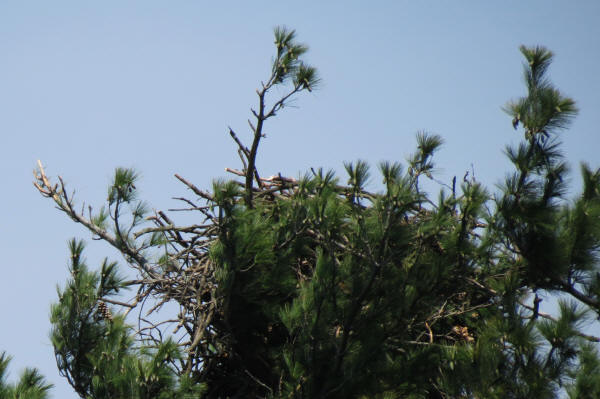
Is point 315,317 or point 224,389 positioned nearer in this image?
point 315,317

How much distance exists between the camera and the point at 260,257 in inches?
237

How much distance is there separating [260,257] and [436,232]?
3.23 ft

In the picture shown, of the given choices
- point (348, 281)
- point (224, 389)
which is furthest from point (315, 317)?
point (224, 389)

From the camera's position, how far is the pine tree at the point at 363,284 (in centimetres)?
552

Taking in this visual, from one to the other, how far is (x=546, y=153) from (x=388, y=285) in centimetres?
109

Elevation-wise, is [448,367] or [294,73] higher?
[294,73]

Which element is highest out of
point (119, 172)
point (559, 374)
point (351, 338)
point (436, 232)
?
point (119, 172)

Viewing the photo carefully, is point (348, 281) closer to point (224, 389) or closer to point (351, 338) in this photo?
point (351, 338)

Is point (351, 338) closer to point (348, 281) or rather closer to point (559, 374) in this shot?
point (348, 281)

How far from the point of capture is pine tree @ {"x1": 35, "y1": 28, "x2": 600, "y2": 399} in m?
5.52

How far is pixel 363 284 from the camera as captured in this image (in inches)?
226

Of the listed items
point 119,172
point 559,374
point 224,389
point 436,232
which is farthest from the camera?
point 224,389

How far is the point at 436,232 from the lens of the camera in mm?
5789

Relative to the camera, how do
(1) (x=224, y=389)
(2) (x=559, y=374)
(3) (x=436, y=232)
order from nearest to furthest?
(2) (x=559, y=374), (3) (x=436, y=232), (1) (x=224, y=389)
